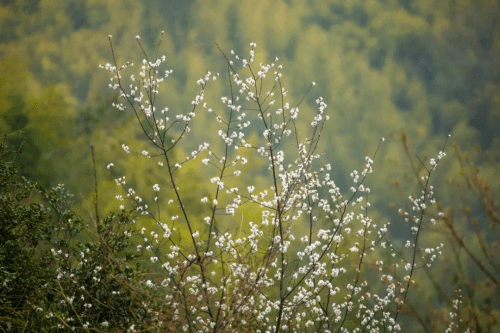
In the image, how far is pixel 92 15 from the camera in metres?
46.3

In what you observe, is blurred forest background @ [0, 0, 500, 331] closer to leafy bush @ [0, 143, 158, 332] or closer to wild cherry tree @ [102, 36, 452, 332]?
leafy bush @ [0, 143, 158, 332]

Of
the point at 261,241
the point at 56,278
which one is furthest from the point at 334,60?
the point at 56,278

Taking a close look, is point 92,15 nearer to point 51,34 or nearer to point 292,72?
point 51,34

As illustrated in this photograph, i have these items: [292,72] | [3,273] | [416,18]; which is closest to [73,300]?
[3,273]

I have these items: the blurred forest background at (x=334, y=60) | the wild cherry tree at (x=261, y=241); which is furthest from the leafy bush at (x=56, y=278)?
the blurred forest background at (x=334, y=60)

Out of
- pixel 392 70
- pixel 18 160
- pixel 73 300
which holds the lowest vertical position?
pixel 73 300

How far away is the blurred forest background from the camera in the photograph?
114ft

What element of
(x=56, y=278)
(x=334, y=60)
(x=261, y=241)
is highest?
(x=334, y=60)

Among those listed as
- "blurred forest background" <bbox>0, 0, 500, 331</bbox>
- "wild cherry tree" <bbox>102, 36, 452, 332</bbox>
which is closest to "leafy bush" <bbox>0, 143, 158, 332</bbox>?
"wild cherry tree" <bbox>102, 36, 452, 332</bbox>

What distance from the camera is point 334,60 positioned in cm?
5541

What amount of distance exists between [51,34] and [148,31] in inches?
471

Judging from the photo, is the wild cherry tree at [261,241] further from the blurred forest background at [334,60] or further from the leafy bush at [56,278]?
the blurred forest background at [334,60]

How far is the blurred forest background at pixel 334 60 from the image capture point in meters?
34.7

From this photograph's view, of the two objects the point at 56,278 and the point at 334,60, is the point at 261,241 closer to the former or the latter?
the point at 56,278
